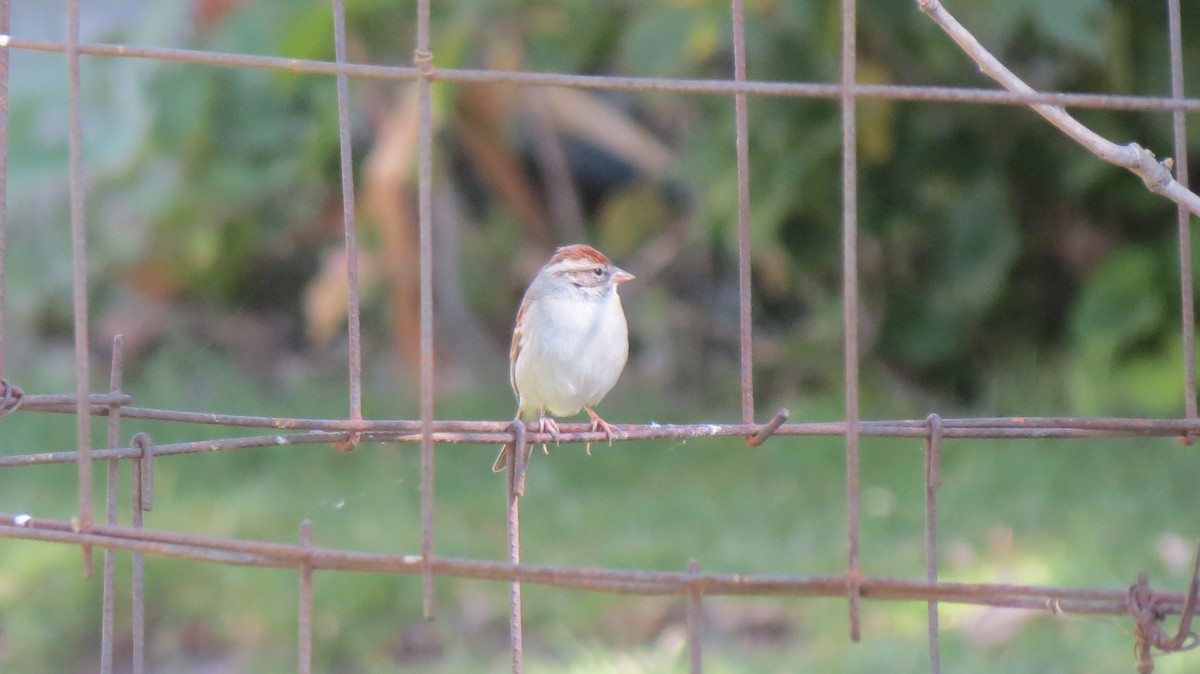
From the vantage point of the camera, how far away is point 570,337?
385 centimetres

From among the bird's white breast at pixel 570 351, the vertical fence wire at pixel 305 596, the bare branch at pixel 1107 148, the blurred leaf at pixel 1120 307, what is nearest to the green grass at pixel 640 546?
the blurred leaf at pixel 1120 307

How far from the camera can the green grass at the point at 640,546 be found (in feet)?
13.8

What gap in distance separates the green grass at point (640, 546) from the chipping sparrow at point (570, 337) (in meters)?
0.77

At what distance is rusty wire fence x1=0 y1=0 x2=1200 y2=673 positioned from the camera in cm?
181

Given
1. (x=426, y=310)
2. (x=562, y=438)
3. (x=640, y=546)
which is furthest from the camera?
(x=640, y=546)

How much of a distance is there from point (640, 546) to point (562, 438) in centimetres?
248

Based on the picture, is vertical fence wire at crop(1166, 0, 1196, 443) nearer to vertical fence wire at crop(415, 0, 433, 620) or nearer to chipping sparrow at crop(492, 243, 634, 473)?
vertical fence wire at crop(415, 0, 433, 620)

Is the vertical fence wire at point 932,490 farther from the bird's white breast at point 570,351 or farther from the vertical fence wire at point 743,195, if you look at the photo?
the bird's white breast at point 570,351

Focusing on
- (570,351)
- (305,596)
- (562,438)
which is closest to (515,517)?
(562,438)

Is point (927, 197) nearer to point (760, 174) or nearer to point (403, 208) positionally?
point (760, 174)

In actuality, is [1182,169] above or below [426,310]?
above

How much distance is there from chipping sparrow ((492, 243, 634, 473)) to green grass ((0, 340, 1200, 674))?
0.77m

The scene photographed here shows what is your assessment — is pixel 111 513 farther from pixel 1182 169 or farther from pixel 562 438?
pixel 1182 169

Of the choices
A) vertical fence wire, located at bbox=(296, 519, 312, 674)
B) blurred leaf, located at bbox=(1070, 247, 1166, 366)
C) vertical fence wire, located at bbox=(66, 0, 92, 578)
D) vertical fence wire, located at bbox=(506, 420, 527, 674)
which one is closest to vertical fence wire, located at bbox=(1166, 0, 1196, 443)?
vertical fence wire, located at bbox=(506, 420, 527, 674)
